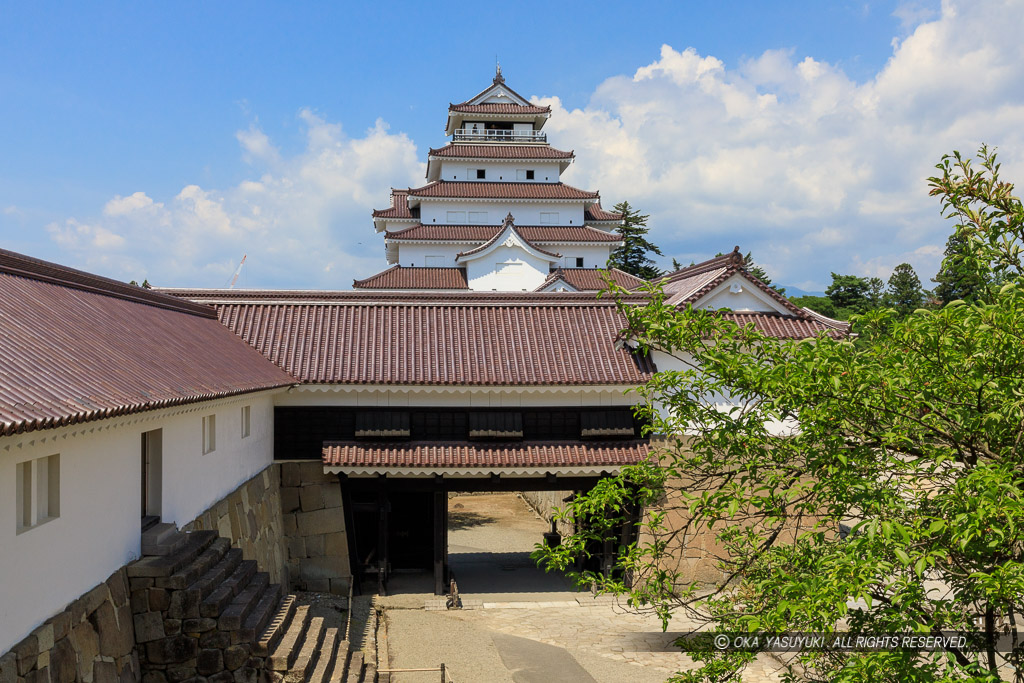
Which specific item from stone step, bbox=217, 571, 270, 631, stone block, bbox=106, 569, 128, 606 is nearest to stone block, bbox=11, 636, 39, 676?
stone block, bbox=106, 569, 128, 606

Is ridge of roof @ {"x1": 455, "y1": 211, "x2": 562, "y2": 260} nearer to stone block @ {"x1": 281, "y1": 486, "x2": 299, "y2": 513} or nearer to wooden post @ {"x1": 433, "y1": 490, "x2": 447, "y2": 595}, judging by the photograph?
wooden post @ {"x1": 433, "y1": 490, "x2": 447, "y2": 595}

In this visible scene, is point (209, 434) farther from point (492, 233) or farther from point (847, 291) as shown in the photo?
point (847, 291)

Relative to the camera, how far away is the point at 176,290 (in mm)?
17562

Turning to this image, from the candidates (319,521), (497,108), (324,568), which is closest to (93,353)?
(319,521)

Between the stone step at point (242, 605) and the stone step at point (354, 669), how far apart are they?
1826 mm

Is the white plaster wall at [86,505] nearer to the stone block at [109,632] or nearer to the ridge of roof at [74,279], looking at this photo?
the stone block at [109,632]

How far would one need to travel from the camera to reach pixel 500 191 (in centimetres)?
3725

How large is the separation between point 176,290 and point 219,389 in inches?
303

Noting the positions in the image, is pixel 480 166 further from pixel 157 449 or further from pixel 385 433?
pixel 157 449

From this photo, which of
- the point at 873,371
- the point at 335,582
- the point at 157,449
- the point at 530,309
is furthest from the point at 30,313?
the point at 530,309

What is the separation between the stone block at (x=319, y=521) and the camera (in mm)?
16594

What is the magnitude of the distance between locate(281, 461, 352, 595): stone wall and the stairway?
6269mm

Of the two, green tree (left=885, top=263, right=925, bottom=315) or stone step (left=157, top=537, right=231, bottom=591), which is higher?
green tree (left=885, top=263, right=925, bottom=315)

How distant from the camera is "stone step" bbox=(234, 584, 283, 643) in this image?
881 cm
